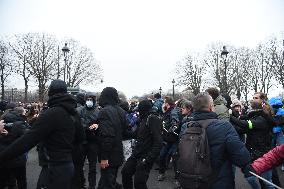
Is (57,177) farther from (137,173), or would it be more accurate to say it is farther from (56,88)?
(137,173)

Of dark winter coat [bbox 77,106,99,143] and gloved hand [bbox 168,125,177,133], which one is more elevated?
dark winter coat [bbox 77,106,99,143]

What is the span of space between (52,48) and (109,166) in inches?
1829

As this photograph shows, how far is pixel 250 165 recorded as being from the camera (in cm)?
385

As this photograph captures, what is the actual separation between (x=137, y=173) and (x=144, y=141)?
0.56 m

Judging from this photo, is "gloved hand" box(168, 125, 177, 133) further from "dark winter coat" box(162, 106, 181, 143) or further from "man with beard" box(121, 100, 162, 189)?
"man with beard" box(121, 100, 162, 189)

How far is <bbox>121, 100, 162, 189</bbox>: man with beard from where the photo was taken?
614 centimetres

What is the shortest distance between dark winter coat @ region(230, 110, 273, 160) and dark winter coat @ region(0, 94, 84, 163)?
318 centimetres

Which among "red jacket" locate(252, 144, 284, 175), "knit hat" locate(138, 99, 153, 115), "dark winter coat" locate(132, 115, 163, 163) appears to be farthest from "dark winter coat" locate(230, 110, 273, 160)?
"red jacket" locate(252, 144, 284, 175)

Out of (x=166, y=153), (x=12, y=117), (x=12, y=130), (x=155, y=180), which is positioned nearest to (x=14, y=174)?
(x=12, y=130)

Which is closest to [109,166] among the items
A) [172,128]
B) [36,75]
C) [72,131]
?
[72,131]

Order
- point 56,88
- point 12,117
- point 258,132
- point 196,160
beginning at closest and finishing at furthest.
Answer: point 196,160, point 56,88, point 258,132, point 12,117

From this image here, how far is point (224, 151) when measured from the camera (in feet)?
13.1

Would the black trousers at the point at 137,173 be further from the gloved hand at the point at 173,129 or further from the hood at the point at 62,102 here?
the gloved hand at the point at 173,129

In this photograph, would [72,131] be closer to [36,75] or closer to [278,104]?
[278,104]
